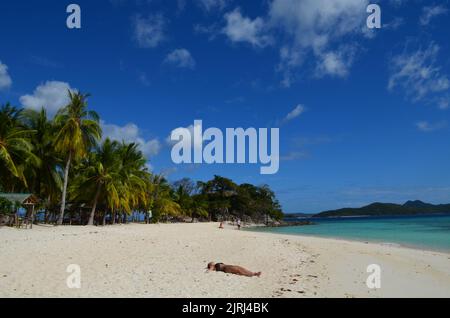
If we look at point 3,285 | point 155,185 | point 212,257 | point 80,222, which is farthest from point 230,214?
point 3,285

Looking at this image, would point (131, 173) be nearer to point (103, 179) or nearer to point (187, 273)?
point (103, 179)

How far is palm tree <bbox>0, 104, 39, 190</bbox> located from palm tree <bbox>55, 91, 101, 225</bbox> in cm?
220

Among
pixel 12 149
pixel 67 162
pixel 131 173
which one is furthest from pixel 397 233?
pixel 12 149

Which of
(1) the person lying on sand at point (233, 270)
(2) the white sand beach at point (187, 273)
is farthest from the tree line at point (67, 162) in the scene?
(1) the person lying on sand at point (233, 270)

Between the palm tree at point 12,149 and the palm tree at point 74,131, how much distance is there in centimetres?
220

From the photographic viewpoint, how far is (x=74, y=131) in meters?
26.1

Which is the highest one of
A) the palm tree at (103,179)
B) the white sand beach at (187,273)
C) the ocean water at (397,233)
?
the palm tree at (103,179)

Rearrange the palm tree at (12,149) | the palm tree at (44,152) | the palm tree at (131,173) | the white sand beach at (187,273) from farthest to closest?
the palm tree at (131,173), the palm tree at (44,152), the palm tree at (12,149), the white sand beach at (187,273)

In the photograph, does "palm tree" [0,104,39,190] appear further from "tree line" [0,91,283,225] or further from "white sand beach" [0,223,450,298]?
"white sand beach" [0,223,450,298]

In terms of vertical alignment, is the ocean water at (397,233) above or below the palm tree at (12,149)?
below

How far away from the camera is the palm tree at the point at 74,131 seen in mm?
26125

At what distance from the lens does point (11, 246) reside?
40.7 feet

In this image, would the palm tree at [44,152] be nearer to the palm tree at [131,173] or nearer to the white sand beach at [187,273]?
the palm tree at [131,173]

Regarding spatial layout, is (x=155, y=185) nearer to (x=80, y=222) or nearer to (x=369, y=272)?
(x=80, y=222)
